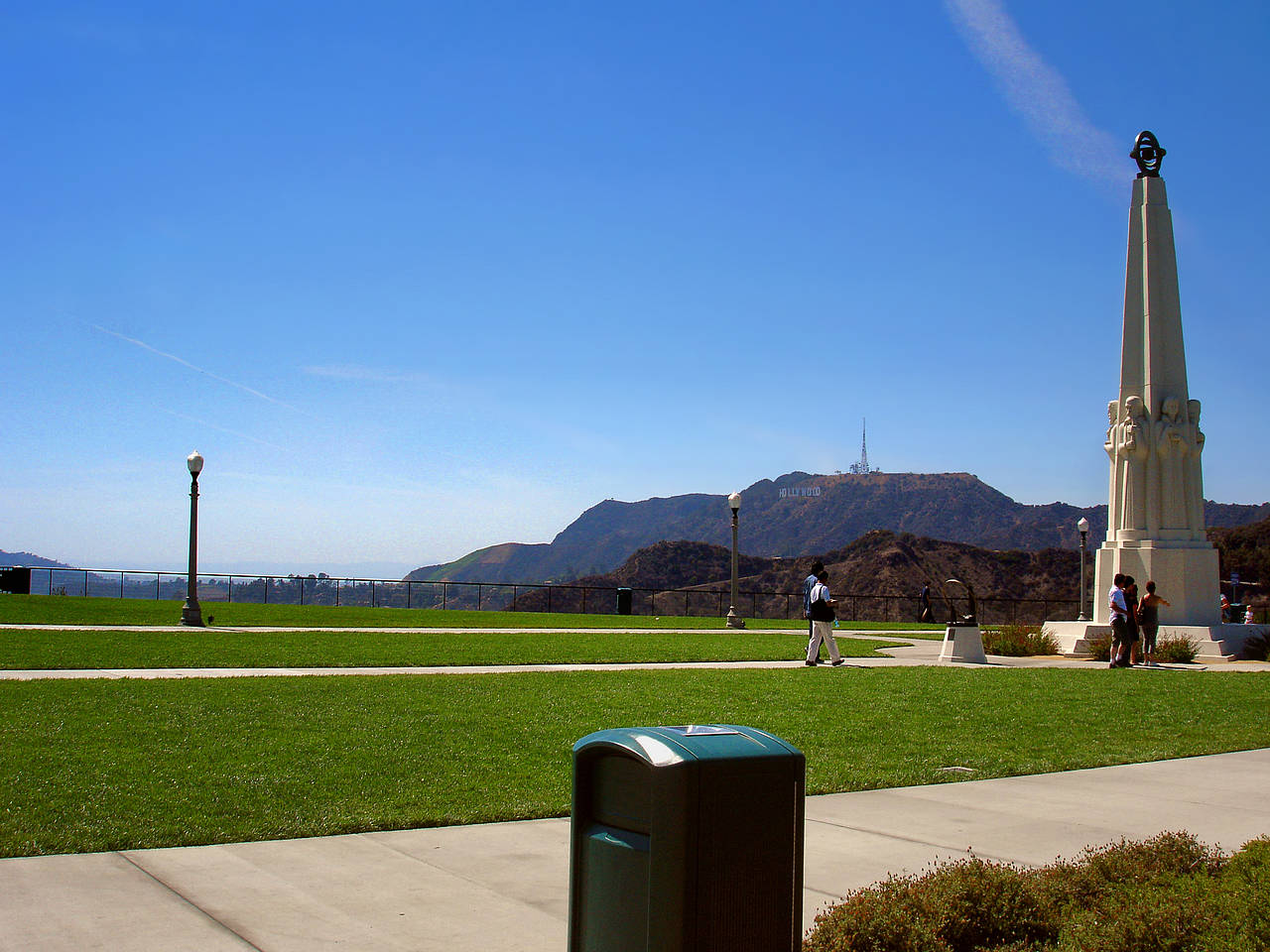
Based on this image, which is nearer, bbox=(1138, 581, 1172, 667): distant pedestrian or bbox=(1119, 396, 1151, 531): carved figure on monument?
bbox=(1138, 581, 1172, 667): distant pedestrian

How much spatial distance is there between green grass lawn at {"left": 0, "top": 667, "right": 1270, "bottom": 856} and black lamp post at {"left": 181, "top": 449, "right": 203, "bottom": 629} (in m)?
13.7

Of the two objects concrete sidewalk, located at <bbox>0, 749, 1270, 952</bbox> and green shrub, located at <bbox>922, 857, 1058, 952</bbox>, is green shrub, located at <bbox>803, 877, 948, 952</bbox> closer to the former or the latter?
green shrub, located at <bbox>922, 857, 1058, 952</bbox>

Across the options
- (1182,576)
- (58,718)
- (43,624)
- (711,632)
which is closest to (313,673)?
(58,718)

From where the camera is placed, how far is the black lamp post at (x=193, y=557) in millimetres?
26594

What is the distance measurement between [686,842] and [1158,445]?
26.6m

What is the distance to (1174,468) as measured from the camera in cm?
2672

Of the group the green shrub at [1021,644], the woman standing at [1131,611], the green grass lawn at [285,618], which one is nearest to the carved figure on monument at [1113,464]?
the green shrub at [1021,644]

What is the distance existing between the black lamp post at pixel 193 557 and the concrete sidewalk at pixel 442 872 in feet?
71.8

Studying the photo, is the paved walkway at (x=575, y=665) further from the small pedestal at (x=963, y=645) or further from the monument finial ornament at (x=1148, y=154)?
the monument finial ornament at (x=1148, y=154)

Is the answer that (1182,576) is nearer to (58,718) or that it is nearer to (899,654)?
(899,654)

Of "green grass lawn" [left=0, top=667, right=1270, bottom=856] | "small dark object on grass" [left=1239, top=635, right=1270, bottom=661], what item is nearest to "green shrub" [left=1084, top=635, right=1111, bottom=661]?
"small dark object on grass" [left=1239, top=635, right=1270, bottom=661]

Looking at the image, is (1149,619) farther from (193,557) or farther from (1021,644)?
(193,557)

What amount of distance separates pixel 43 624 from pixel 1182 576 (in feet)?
84.9

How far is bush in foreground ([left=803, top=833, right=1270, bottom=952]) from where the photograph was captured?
14.4ft
